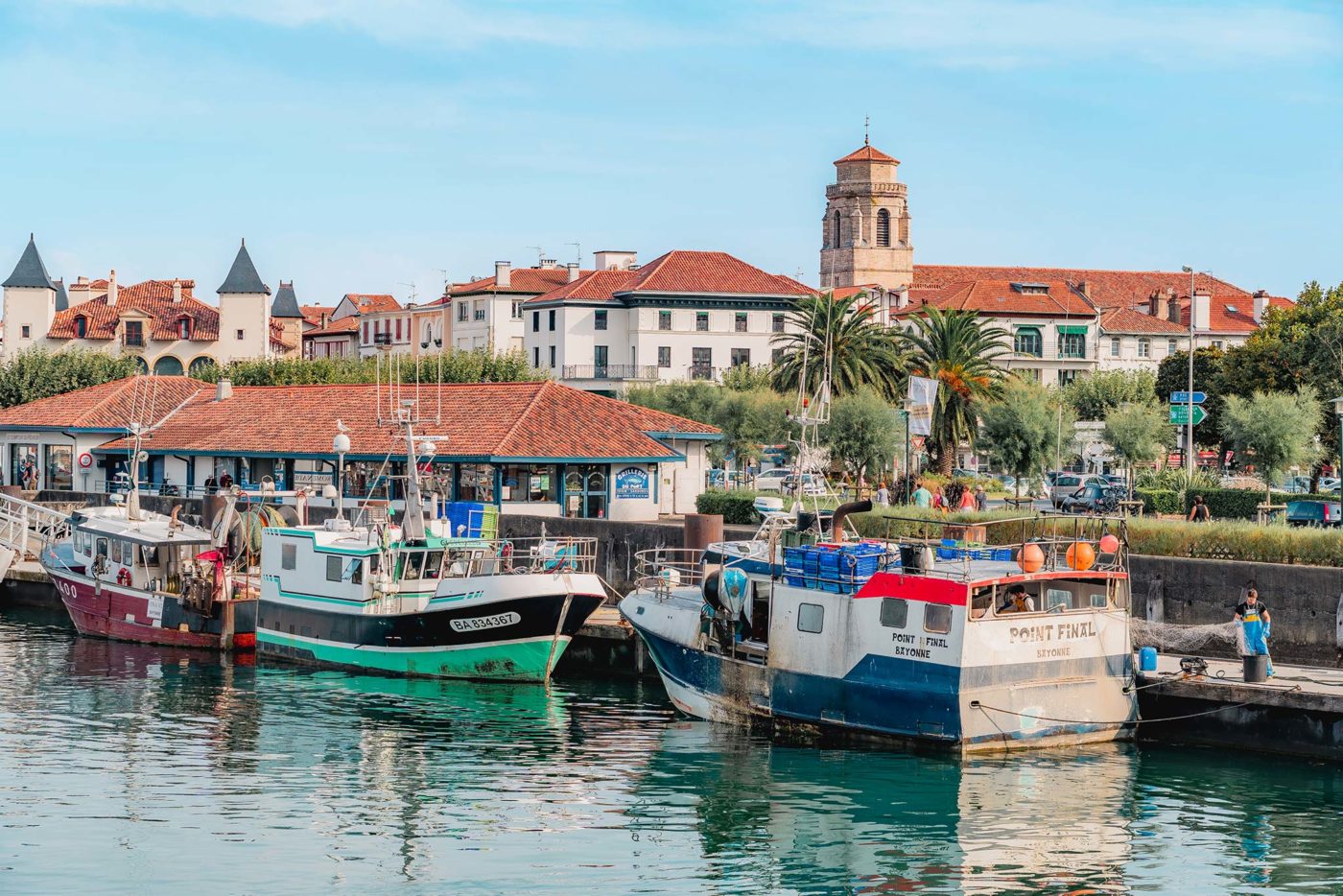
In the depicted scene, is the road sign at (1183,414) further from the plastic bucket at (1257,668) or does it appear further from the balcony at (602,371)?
the balcony at (602,371)

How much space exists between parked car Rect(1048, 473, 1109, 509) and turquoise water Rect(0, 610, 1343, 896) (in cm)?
3490

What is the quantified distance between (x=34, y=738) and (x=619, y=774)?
35.1ft

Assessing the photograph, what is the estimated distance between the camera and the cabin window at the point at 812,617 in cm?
3070

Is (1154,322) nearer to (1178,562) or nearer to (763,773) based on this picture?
(1178,562)

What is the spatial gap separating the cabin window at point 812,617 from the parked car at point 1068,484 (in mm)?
33622

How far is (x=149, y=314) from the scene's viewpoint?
116938 millimetres

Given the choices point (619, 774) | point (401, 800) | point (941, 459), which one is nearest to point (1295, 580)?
point (619, 774)

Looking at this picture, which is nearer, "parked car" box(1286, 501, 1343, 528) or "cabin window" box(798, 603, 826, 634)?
A: "cabin window" box(798, 603, 826, 634)

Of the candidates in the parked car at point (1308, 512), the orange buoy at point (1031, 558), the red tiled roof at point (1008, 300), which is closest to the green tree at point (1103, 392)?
the red tiled roof at point (1008, 300)

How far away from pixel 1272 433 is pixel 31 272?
8669cm

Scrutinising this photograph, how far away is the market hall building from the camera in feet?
168

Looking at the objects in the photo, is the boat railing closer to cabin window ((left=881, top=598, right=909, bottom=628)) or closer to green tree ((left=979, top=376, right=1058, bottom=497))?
cabin window ((left=881, top=598, right=909, bottom=628))

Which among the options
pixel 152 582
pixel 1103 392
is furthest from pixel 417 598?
pixel 1103 392

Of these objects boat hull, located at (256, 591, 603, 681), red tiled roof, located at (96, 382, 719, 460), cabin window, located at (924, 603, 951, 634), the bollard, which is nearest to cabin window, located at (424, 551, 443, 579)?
boat hull, located at (256, 591, 603, 681)
